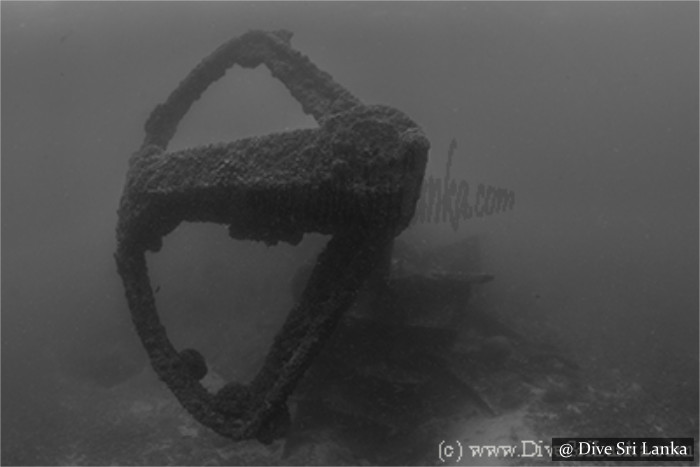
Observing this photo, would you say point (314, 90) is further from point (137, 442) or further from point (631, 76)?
point (631, 76)

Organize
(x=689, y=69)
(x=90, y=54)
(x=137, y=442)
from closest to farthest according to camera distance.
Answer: (x=137, y=442) < (x=90, y=54) < (x=689, y=69)

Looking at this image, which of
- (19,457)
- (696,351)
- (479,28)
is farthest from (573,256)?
(479,28)

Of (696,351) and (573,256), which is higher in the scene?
(573,256)

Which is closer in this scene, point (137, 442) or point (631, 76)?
point (137, 442)

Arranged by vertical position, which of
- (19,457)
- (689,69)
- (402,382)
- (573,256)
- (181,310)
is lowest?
(19,457)

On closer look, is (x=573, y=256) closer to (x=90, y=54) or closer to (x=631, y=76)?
(x=90, y=54)

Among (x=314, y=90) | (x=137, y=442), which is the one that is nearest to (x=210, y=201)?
(x=314, y=90)

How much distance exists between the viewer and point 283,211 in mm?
3525

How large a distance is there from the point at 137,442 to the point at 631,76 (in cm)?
9431

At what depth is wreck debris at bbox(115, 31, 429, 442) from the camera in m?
3.18

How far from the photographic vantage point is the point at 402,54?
61531mm

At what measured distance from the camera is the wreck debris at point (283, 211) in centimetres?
318

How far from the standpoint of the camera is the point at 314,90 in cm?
487

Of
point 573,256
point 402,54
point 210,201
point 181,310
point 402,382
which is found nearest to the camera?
point 210,201
